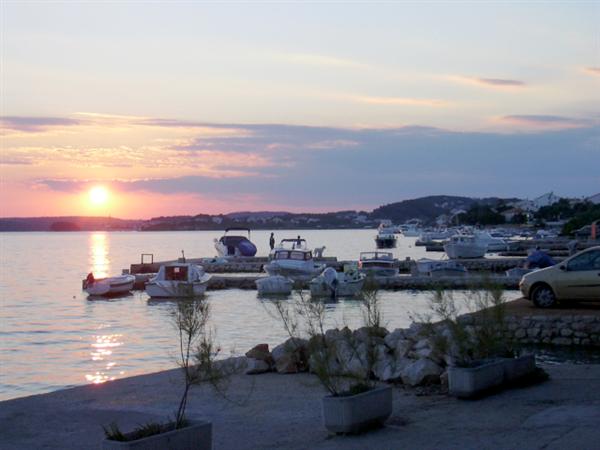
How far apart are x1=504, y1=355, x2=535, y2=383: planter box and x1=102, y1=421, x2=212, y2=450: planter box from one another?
546 centimetres

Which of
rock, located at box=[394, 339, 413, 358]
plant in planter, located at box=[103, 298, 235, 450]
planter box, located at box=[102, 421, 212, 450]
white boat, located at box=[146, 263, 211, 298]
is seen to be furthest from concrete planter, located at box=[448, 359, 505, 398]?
white boat, located at box=[146, 263, 211, 298]

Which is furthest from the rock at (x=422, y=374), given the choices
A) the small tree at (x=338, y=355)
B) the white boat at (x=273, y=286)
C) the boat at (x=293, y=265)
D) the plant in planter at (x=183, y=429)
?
the boat at (x=293, y=265)

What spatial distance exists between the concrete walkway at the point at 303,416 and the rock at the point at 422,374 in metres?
0.33

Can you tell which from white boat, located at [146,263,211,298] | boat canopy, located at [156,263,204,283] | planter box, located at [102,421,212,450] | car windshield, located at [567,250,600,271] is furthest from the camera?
boat canopy, located at [156,263,204,283]

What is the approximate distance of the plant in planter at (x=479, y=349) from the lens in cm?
1273

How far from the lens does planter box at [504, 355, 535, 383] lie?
13324 millimetres

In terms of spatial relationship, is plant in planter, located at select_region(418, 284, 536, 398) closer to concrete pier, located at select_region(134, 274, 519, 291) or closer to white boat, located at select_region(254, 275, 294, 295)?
concrete pier, located at select_region(134, 274, 519, 291)

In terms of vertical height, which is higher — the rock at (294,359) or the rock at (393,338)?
the rock at (393,338)

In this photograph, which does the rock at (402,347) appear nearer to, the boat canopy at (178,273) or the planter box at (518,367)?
the planter box at (518,367)

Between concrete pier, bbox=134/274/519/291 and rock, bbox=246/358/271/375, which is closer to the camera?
rock, bbox=246/358/271/375

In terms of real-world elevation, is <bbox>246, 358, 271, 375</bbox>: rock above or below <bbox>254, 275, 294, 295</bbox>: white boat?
above

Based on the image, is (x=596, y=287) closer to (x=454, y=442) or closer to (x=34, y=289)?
(x=454, y=442)

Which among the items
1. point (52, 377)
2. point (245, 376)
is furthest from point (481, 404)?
point (52, 377)

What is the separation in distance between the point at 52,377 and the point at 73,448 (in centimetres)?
1172
